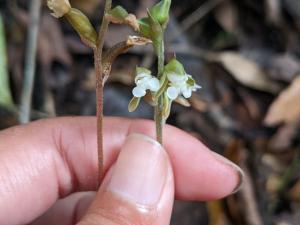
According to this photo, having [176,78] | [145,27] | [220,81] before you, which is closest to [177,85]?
[176,78]

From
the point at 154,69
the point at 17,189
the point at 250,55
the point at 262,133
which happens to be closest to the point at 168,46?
the point at 154,69

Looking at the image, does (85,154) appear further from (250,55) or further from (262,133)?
(250,55)

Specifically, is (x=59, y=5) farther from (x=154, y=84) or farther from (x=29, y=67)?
(x=29, y=67)

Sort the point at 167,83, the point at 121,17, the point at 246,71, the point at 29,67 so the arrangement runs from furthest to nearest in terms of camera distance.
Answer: the point at 246,71 < the point at 29,67 < the point at 167,83 < the point at 121,17

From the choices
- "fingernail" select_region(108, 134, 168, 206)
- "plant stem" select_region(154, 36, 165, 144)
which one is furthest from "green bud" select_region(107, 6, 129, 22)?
"fingernail" select_region(108, 134, 168, 206)

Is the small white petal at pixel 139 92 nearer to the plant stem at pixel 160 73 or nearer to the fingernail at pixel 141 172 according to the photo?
the plant stem at pixel 160 73

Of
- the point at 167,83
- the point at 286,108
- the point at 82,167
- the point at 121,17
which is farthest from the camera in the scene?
the point at 286,108
